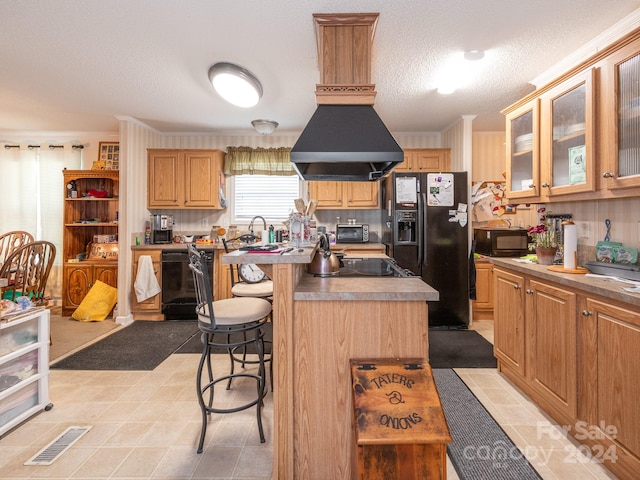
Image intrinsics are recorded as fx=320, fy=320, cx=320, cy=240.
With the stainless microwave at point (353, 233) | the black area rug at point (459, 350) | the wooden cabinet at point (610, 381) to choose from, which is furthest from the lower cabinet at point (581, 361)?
the stainless microwave at point (353, 233)

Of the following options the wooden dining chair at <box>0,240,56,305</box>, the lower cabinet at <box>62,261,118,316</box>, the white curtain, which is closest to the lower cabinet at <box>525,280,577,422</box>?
the wooden dining chair at <box>0,240,56,305</box>

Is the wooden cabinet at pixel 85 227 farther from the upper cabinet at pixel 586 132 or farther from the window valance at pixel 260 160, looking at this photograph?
the upper cabinet at pixel 586 132

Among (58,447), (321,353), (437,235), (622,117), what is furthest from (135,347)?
(622,117)

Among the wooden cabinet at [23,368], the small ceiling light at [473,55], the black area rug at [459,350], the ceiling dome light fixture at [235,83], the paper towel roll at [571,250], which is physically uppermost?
the small ceiling light at [473,55]

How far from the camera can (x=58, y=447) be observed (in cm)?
181

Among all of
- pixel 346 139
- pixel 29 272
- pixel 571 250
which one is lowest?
pixel 29 272

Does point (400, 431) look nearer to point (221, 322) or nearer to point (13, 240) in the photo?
point (221, 322)

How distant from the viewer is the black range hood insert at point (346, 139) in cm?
188

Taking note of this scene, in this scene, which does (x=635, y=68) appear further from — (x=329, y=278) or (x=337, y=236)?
(x=337, y=236)

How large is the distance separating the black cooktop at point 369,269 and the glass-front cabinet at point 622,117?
4.20 feet

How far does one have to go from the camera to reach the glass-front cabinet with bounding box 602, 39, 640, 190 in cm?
172

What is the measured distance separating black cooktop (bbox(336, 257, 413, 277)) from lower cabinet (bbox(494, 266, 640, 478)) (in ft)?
3.02

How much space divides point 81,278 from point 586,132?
18.2 feet

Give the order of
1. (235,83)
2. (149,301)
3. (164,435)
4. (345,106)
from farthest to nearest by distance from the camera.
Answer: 1. (149,301)
2. (235,83)
3. (345,106)
4. (164,435)
